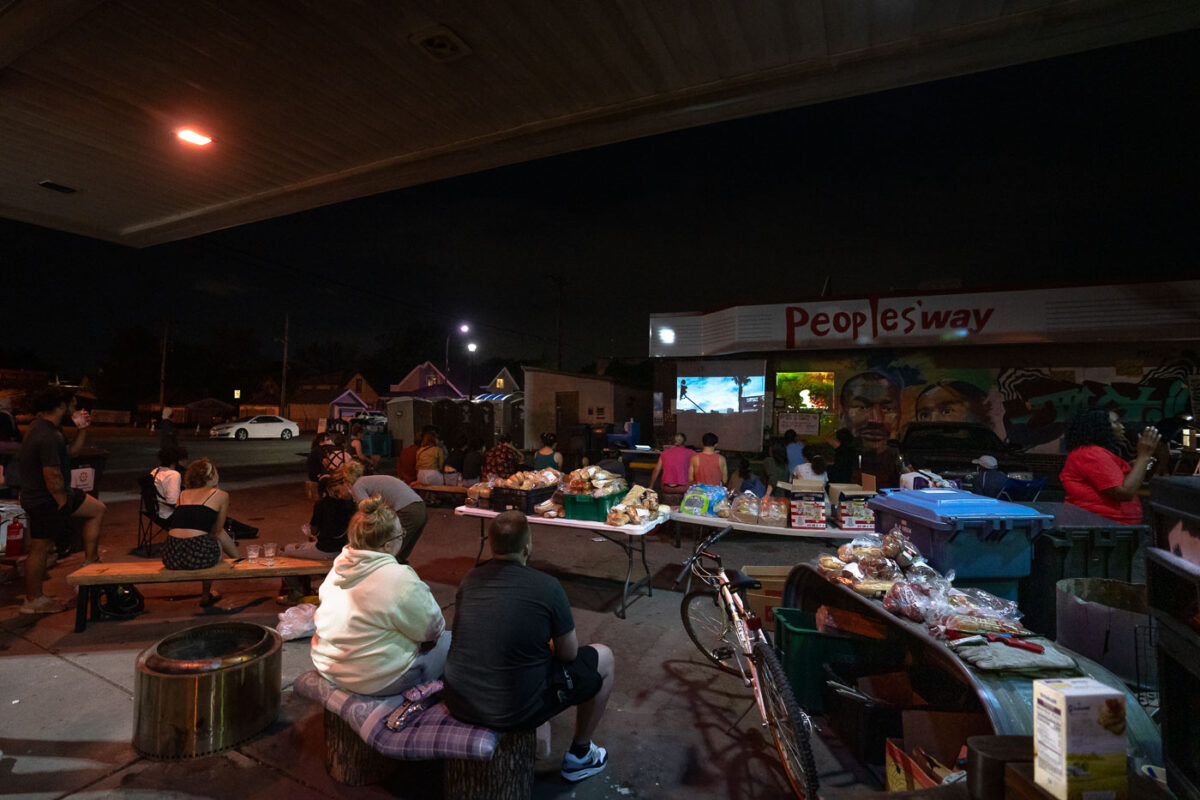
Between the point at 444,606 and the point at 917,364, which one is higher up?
the point at 917,364

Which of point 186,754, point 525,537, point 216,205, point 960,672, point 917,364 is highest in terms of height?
point 216,205

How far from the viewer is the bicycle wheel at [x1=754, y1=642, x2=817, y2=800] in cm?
262

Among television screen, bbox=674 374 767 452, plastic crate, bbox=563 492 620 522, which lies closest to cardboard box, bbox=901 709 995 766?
plastic crate, bbox=563 492 620 522

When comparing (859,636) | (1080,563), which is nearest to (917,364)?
(1080,563)

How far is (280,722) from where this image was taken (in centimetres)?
381

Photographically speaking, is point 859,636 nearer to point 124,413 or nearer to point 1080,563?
point 1080,563

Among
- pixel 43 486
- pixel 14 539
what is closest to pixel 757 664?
pixel 43 486

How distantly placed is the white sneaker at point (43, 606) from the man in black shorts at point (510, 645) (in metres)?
5.27

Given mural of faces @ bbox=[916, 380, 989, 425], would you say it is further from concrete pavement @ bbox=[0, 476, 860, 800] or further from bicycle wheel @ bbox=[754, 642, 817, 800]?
bicycle wheel @ bbox=[754, 642, 817, 800]

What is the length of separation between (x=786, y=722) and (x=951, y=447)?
9.12 m

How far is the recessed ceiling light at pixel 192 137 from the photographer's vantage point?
448 cm

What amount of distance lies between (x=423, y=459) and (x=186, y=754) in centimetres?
A: 784

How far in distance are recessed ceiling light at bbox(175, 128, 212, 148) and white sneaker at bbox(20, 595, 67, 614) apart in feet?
15.1

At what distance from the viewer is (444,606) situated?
5988 mm
